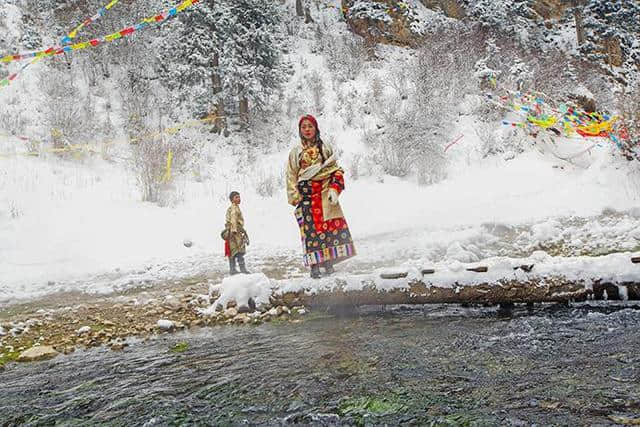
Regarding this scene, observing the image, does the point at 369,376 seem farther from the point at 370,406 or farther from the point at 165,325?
the point at 165,325

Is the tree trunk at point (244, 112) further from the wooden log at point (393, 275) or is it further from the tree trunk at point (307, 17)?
the wooden log at point (393, 275)

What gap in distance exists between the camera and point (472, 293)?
3.86m

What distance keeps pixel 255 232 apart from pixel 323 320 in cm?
614

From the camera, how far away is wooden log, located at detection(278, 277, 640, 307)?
3602mm

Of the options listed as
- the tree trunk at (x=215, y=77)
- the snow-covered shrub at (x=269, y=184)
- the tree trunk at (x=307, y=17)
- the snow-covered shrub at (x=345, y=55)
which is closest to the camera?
the snow-covered shrub at (x=269, y=184)

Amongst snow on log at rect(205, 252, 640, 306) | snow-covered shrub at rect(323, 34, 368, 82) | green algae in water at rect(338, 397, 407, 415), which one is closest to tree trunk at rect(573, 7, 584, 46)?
snow-covered shrub at rect(323, 34, 368, 82)

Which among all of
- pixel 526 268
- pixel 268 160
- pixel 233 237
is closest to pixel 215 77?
pixel 268 160

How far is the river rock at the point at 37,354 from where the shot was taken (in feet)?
11.9

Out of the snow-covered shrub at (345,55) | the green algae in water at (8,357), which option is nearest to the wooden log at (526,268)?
the green algae in water at (8,357)

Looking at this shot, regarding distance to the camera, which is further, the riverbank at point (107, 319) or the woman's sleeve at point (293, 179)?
the woman's sleeve at point (293, 179)

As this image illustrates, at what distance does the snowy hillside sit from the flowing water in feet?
7.16

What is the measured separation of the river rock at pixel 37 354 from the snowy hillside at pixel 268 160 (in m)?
2.80

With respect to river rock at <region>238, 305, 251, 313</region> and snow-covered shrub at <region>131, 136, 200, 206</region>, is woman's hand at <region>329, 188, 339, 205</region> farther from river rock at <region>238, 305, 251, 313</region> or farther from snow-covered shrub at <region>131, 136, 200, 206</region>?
snow-covered shrub at <region>131, 136, 200, 206</region>

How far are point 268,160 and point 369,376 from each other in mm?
12175
